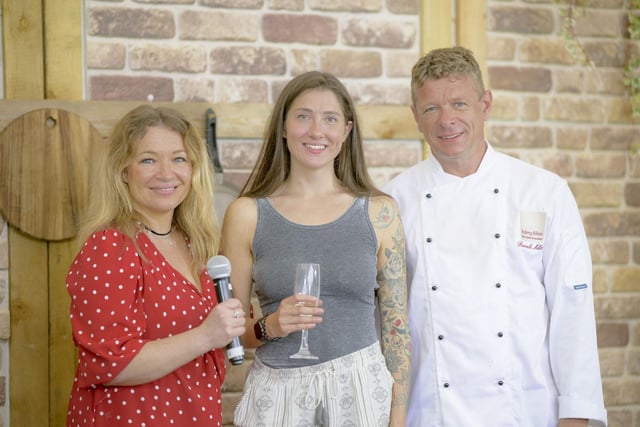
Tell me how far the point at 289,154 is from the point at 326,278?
45 cm

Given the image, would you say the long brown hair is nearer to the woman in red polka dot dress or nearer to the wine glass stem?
the woman in red polka dot dress

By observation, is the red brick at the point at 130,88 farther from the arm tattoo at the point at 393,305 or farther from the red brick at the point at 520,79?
the red brick at the point at 520,79

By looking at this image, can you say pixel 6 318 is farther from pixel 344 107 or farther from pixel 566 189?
pixel 566 189

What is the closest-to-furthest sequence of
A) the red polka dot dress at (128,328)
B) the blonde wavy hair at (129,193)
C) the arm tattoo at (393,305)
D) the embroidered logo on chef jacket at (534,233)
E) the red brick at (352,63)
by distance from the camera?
the red polka dot dress at (128,328) < the blonde wavy hair at (129,193) < the arm tattoo at (393,305) < the embroidered logo on chef jacket at (534,233) < the red brick at (352,63)

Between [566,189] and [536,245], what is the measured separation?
0.70 ft

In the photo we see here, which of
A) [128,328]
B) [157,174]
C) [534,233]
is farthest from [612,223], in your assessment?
[128,328]

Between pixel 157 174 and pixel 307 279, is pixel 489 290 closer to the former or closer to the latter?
pixel 307 279

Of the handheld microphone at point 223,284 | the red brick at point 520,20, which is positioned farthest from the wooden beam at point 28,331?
the red brick at point 520,20

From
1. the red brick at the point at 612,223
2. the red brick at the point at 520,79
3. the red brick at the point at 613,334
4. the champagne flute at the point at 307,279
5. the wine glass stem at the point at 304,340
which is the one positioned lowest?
the red brick at the point at 613,334

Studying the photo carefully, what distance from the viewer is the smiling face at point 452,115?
8.78 feet

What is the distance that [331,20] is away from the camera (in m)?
3.50

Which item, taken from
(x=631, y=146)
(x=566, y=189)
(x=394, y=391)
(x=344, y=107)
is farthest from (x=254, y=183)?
(x=631, y=146)

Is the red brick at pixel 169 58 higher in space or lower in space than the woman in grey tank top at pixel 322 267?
higher

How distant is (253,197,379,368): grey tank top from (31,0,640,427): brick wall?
3.08 feet
